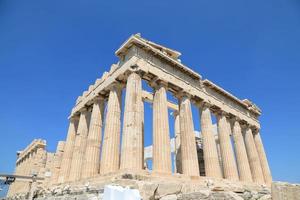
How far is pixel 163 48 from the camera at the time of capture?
19422 mm

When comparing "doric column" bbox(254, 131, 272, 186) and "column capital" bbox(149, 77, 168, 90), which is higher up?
"column capital" bbox(149, 77, 168, 90)

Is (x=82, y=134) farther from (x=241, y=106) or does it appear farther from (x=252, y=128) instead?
(x=252, y=128)

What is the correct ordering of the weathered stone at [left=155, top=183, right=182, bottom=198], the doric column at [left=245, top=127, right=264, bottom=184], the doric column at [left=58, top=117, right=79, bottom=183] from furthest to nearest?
the doric column at [left=245, top=127, right=264, bottom=184], the doric column at [left=58, top=117, right=79, bottom=183], the weathered stone at [left=155, top=183, right=182, bottom=198]

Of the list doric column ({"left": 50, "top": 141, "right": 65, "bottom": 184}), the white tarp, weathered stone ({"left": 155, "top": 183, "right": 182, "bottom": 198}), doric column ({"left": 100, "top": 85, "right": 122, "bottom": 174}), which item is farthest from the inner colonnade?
the white tarp

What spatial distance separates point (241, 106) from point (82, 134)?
65.4 ft

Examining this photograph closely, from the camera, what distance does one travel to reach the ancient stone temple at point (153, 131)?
45.1 feet

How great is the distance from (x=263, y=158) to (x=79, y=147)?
22626 millimetres

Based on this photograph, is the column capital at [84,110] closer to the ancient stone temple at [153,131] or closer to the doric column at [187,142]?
the ancient stone temple at [153,131]

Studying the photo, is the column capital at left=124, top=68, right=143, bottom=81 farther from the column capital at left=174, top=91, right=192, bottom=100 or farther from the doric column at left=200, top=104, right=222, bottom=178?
the doric column at left=200, top=104, right=222, bottom=178

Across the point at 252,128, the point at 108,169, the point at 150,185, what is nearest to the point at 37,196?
Answer: the point at 108,169

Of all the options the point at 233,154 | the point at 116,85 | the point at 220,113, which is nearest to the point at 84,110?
the point at 116,85

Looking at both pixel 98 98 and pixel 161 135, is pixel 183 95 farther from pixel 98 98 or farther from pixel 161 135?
pixel 98 98

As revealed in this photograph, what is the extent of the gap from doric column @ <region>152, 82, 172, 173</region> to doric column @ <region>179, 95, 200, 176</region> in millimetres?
2223

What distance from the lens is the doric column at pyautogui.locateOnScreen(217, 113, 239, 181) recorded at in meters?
20.6
